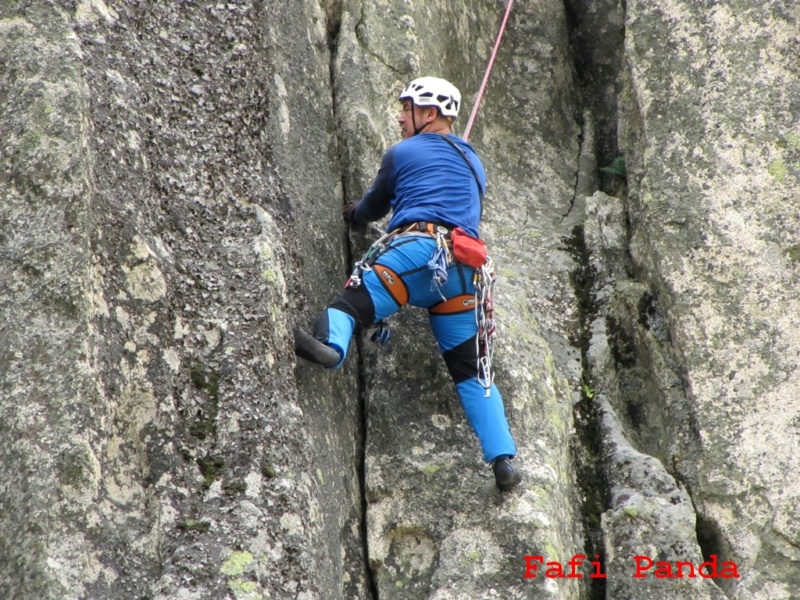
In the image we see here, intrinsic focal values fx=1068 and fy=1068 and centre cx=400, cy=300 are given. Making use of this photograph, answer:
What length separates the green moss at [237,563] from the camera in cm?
587

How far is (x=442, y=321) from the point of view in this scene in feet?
24.6

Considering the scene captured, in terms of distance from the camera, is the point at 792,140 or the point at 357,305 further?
the point at 792,140

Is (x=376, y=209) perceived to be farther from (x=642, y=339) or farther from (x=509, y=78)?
(x=509, y=78)

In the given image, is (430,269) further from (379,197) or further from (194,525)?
(194,525)

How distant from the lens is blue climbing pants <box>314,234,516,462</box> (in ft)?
23.4

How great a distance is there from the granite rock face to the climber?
34cm

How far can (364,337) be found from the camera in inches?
316

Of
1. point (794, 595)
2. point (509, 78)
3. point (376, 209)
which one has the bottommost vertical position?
point (794, 595)

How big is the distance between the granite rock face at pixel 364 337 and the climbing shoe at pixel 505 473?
14 centimetres

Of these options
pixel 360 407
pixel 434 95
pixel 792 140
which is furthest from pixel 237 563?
pixel 792 140

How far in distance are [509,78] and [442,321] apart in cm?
424

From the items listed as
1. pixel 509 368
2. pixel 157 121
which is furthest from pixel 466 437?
pixel 157 121

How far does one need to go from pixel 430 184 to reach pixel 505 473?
208 cm

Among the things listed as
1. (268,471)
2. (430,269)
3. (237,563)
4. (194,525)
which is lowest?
(237,563)
